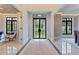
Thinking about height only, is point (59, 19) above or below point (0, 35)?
above

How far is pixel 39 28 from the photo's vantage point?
66.6ft

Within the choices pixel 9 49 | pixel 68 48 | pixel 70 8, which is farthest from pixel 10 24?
pixel 68 48

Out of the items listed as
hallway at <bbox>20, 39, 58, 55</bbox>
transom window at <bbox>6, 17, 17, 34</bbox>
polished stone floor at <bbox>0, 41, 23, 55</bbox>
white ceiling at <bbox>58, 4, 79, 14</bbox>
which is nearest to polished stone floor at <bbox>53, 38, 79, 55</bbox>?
hallway at <bbox>20, 39, 58, 55</bbox>

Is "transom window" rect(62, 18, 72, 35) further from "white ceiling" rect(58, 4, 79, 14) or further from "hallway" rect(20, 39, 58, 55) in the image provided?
"hallway" rect(20, 39, 58, 55)

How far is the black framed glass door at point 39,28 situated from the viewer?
783 inches

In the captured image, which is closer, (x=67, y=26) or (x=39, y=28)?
(x=39, y=28)

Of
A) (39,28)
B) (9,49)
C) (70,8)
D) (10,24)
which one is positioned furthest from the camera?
(39,28)

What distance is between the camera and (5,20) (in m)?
18.8

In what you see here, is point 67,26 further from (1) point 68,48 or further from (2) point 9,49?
(2) point 9,49

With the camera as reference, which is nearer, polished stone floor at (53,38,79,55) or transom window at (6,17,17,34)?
polished stone floor at (53,38,79,55)

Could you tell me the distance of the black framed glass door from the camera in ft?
65.3
